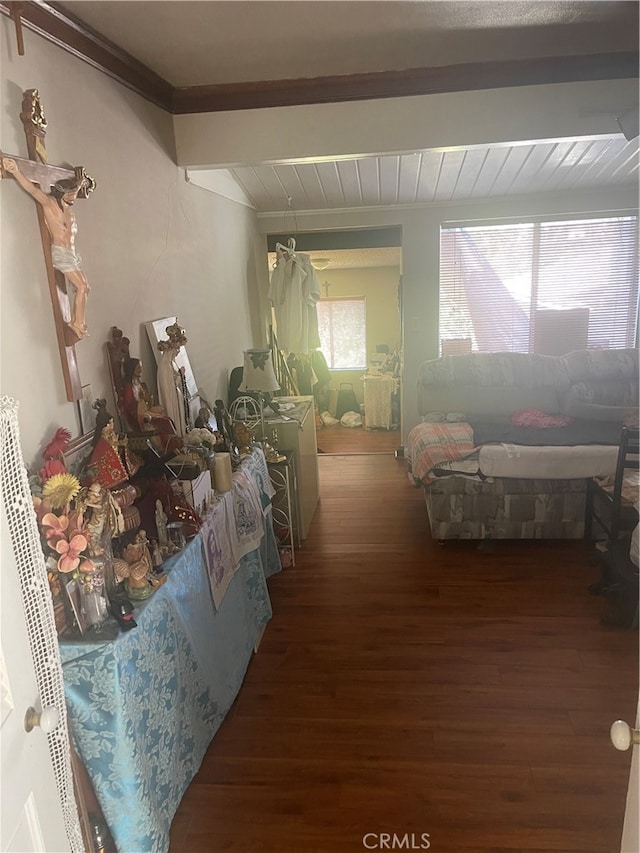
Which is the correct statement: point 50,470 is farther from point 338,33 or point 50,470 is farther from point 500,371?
point 500,371

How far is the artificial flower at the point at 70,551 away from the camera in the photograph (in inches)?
52.1

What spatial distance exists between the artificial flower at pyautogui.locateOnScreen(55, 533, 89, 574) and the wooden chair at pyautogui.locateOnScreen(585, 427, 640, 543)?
2385mm

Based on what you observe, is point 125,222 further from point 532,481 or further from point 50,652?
point 532,481

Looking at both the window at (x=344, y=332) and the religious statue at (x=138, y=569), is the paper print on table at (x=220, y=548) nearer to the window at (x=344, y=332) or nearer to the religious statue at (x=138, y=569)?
the religious statue at (x=138, y=569)

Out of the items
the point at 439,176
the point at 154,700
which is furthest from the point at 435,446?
the point at 154,700

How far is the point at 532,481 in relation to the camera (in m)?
3.29

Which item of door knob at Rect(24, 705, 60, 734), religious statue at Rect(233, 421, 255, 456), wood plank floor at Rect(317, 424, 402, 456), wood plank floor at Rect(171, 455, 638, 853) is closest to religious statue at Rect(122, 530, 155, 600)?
door knob at Rect(24, 705, 60, 734)

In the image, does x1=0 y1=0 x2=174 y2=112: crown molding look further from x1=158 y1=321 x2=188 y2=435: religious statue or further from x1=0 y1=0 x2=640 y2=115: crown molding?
x1=158 y1=321 x2=188 y2=435: religious statue

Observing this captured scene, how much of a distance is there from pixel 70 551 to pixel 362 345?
6797 millimetres

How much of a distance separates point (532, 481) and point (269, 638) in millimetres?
1772

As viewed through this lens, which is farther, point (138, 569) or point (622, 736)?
point (138, 569)

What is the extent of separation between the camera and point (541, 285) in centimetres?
488

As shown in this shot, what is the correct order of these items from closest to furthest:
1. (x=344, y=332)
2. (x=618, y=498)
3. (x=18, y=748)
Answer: (x=18, y=748) → (x=618, y=498) → (x=344, y=332)

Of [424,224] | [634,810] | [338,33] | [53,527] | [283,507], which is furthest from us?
[424,224]
